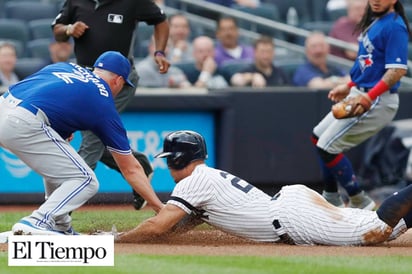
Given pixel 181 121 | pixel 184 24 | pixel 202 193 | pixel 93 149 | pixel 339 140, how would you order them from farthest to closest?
pixel 184 24 → pixel 181 121 → pixel 339 140 → pixel 93 149 → pixel 202 193

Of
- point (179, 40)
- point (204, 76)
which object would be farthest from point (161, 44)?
point (179, 40)

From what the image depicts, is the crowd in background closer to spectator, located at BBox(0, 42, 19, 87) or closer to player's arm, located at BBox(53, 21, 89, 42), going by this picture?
spectator, located at BBox(0, 42, 19, 87)

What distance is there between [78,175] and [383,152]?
5.93 metres

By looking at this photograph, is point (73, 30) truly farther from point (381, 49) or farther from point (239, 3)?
point (239, 3)

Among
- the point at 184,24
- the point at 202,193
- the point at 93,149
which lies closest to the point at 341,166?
the point at 93,149

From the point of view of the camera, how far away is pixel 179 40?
1357 centimetres

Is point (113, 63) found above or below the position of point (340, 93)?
above

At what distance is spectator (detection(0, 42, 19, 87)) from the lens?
39.5ft

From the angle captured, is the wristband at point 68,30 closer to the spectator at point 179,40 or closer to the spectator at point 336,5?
the spectator at point 179,40

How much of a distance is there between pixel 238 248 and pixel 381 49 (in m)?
2.77

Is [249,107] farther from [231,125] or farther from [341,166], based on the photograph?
[341,166]

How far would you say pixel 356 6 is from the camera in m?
14.3

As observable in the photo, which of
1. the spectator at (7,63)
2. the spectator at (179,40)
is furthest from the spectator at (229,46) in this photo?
the spectator at (7,63)

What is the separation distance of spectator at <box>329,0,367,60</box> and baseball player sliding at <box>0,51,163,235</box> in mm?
7698
